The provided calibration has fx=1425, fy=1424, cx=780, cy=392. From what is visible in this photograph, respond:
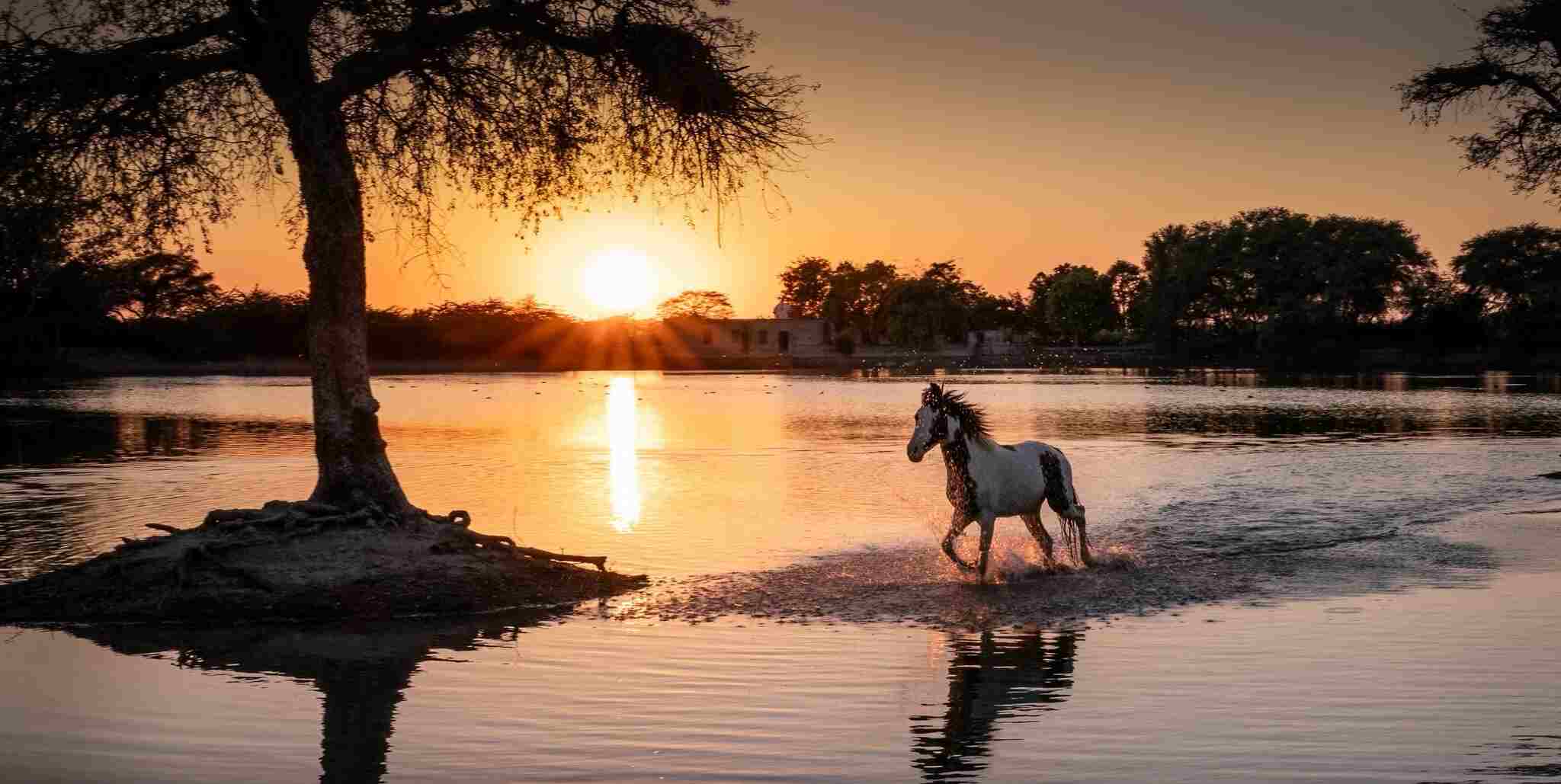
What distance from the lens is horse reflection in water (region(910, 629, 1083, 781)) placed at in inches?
323

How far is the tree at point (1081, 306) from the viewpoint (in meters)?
170

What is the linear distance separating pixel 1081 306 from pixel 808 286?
39.4 meters

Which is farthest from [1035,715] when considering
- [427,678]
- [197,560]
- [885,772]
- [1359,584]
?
[197,560]

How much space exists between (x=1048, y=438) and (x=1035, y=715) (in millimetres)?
29363

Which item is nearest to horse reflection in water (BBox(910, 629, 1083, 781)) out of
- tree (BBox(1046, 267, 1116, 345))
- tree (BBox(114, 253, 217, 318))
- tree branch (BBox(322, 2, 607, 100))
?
tree branch (BBox(322, 2, 607, 100))

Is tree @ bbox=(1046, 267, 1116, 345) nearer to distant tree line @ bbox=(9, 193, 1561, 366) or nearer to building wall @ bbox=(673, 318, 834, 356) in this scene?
distant tree line @ bbox=(9, 193, 1561, 366)

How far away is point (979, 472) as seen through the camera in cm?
1447

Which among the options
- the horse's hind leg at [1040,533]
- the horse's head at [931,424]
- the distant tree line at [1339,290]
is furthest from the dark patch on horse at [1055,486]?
the distant tree line at [1339,290]

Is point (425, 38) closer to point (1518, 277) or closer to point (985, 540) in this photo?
point (985, 540)

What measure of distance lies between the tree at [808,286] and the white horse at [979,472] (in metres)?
175

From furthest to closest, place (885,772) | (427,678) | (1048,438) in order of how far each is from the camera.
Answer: (1048,438), (427,678), (885,772)

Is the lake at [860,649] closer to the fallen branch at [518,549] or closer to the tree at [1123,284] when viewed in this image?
the fallen branch at [518,549]

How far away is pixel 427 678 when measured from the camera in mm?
10414

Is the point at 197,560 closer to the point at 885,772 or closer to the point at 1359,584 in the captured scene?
the point at 885,772
